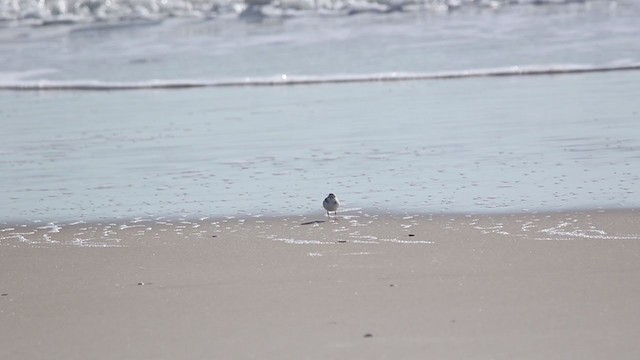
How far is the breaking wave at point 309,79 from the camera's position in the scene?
12.6 m

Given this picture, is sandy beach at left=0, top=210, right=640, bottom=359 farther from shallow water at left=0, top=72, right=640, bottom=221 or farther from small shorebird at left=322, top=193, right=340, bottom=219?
shallow water at left=0, top=72, right=640, bottom=221

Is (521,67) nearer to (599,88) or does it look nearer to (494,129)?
(599,88)

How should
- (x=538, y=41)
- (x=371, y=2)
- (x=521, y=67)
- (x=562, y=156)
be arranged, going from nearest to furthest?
(x=562, y=156) < (x=521, y=67) < (x=538, y=41) < (x=371, y=2)

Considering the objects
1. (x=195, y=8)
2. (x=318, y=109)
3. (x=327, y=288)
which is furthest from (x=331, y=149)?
(x=195, y=8)

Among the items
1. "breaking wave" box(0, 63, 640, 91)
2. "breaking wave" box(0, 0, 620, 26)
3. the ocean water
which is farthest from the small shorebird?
"breaking wave" box(0, 0, 620, 26)

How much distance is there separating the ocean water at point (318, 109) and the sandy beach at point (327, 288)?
0.50 meters

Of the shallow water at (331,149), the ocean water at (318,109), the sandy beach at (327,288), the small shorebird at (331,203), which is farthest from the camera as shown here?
the ocean water at (318,109)

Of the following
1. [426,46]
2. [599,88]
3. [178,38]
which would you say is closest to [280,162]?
[599,88]

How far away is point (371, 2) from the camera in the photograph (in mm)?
18797

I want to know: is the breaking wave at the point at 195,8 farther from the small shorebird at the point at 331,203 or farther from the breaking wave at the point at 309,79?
the small shorebird at the point at 331,203

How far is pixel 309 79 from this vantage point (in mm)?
12914

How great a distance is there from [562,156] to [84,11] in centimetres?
1298

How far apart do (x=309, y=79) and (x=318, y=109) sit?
2.13 meters

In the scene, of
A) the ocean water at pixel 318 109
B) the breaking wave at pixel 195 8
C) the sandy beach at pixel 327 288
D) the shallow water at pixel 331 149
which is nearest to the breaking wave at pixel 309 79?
the ocean water at pixel 318 109
